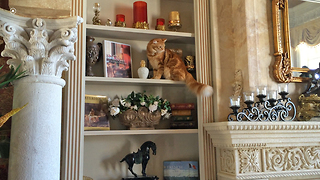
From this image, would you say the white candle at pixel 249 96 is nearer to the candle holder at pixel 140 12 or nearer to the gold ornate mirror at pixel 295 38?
the gold ornate mirror at pixel 295 38

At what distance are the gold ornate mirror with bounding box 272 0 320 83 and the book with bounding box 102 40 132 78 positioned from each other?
1.26 meters

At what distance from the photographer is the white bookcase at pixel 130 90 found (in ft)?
7.45

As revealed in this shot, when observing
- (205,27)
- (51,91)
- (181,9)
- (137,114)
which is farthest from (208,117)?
(51,91)

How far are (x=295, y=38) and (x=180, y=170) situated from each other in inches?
61.1

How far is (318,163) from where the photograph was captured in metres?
2.39

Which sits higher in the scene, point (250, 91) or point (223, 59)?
point (223, 59)

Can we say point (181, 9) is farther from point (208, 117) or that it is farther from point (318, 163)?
point (318, 163)

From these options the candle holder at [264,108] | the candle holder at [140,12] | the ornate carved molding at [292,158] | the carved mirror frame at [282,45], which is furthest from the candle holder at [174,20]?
the ornate carved molding at [292,158]

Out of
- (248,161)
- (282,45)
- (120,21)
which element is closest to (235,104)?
(248,161)

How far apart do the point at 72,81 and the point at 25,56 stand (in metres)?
0.68

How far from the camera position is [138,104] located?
2514 millimetres

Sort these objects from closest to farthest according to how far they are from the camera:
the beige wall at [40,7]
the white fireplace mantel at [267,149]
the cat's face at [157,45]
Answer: the beige wall at [40,7], the white fireplace mantel at [267,149], the cat's face at [157,45]

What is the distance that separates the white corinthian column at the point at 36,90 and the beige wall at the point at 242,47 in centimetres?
136

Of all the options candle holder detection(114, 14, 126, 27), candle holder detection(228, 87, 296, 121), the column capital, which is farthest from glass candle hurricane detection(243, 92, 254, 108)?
the column capital
